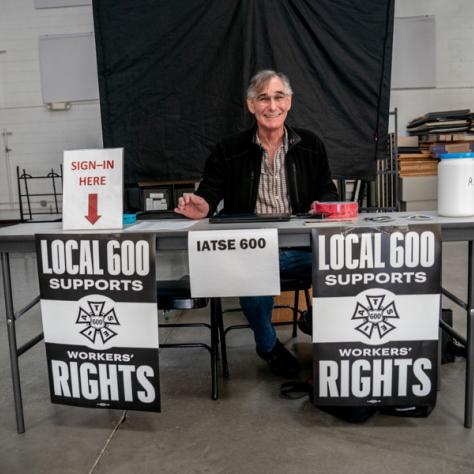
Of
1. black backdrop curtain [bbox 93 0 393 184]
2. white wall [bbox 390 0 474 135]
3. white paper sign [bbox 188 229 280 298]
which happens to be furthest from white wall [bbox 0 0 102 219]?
white paper sign [bbox 188 229 280 298]

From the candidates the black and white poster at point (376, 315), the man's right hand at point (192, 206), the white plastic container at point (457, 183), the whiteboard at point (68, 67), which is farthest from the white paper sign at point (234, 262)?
the whiteboard at point (68, 67)

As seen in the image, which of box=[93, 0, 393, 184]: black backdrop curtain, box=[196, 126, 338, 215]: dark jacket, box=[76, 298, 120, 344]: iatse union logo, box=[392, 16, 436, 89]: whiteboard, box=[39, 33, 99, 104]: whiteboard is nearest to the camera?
box=[76, 298, 120, 344]: iatse union logo

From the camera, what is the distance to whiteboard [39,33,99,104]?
19.4 feet

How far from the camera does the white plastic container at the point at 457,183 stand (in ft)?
4.36

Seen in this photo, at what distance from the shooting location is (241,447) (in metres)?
1.36

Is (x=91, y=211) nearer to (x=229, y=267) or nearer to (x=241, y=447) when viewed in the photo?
(x=229, y=267)

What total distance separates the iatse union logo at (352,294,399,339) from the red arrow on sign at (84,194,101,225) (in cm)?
81

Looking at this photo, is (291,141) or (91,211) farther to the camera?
(291,141)

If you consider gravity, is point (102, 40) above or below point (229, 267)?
above

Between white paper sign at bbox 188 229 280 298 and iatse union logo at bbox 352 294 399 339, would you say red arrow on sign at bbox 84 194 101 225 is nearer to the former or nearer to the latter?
white paper sign at bbox 188 229 280 298

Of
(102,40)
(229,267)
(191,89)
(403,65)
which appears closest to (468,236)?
(229,267)

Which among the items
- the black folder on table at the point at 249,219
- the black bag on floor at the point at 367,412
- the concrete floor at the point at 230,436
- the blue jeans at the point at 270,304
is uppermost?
the black folder on table at the point at 249,219

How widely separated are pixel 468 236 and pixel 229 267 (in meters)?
0.66

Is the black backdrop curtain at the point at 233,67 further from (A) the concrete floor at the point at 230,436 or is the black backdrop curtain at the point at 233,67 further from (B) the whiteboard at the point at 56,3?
(B) the whiteboard at the point at 56,3
